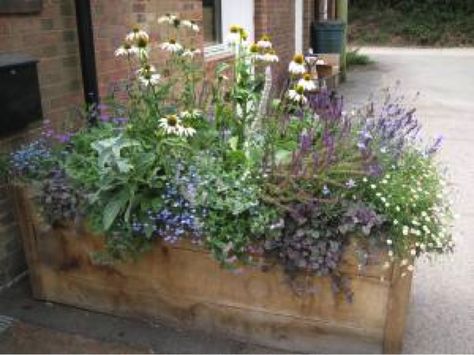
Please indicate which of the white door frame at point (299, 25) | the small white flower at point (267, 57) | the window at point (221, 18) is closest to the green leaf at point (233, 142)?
the small white flower at point (267, 57)

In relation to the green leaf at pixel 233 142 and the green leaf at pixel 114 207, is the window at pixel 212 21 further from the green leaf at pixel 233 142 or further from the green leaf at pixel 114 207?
the green leaf at pixel 114 207

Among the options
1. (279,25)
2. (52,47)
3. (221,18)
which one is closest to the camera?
(52,47)

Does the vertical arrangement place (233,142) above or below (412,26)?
above

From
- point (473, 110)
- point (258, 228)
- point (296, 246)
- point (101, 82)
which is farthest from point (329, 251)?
point (473, 110)

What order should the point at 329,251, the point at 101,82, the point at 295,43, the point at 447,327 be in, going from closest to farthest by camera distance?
the point at 329,251, the point at 447,327, the point at 101,82, the point at 295,43

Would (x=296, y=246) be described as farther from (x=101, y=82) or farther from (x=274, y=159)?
(x=101, y=82)

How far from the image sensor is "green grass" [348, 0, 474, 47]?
2164 cm

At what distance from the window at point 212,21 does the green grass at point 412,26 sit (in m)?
16.0

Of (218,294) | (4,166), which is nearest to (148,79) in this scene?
(4,166)

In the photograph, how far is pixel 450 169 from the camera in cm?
597

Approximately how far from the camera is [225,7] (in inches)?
283

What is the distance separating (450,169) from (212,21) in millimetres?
3057

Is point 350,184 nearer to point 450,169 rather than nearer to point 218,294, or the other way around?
point 218,294

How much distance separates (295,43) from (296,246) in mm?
7516
